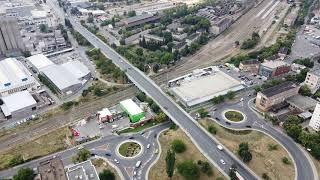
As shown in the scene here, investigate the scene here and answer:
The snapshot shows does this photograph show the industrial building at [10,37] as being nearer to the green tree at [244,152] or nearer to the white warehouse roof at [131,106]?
the white warehouse roof at [131,106]

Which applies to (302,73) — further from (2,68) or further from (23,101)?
(2,68)

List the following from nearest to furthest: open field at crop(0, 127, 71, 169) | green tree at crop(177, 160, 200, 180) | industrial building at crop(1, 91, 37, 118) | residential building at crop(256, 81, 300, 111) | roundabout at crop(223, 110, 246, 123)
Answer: green tree at crop(177, 160, 200, 180)
open field at crop(0, 127, 71, 169)
roundabout at crop(223, 110, 246, 123)
residential building at crop(256, 81, 300, 111)
industrial building at crop(1, 91, 37, 118)

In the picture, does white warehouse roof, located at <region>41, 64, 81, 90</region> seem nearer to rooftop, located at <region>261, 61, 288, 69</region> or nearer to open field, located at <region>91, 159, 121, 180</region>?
open field, located at <region>91, 159, 121, 180</region>

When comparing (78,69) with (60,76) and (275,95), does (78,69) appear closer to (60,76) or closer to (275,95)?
(60,76)

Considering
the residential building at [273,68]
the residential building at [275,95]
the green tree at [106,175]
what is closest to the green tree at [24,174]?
the green tree at [106,175]

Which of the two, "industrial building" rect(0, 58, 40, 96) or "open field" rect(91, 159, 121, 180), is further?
"industrial building" rect(0, 58, 40, 96)

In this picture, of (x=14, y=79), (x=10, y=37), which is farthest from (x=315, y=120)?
(x=10, y=37)

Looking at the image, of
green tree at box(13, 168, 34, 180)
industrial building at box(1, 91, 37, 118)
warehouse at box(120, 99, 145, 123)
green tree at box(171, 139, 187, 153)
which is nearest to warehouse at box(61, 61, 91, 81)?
industrial building at box(1, 91, 37, 118)
